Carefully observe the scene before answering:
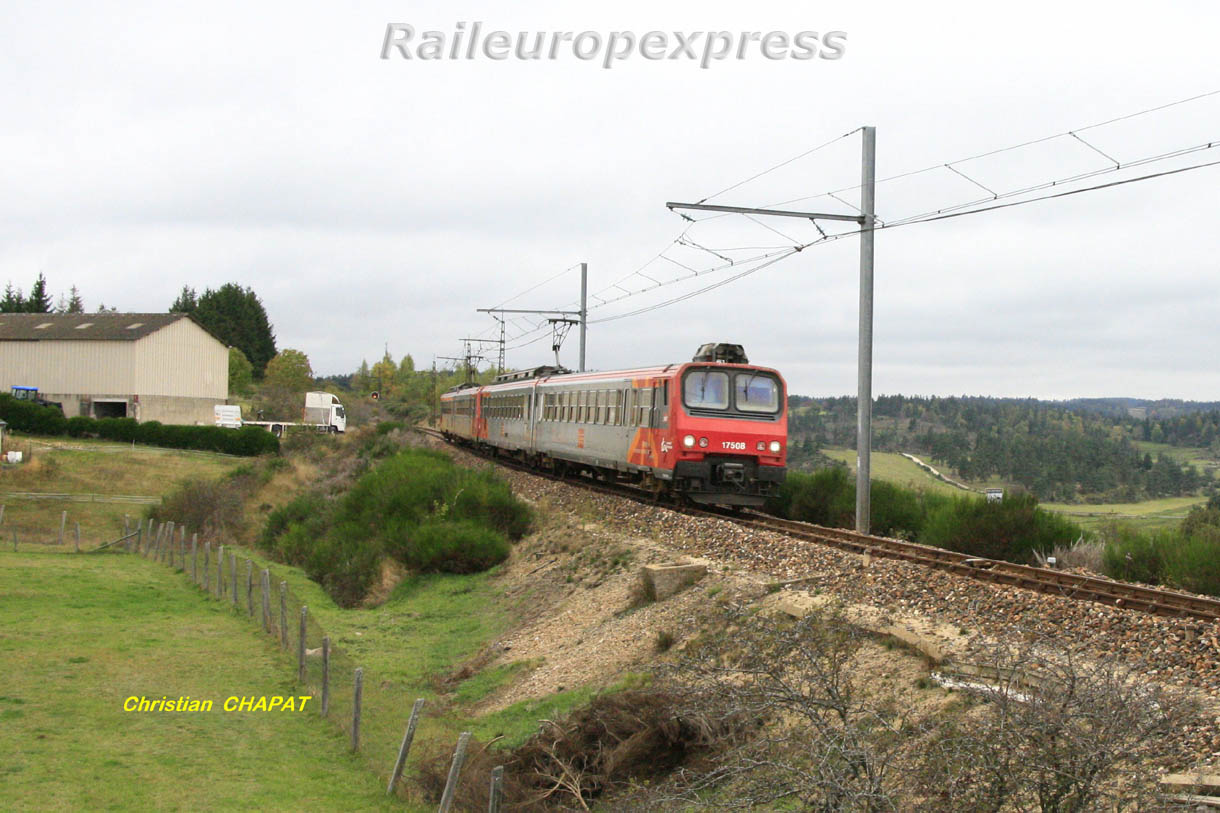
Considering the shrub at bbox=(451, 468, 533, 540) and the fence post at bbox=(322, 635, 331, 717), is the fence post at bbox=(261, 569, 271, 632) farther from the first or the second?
the shrub at bbox=(451, 468, 533, 540)

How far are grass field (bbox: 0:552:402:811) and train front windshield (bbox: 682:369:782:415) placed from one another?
339 inches

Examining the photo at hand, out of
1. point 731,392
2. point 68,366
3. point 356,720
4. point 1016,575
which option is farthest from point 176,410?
point 1016,575

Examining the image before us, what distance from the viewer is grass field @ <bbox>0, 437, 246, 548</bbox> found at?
121ft

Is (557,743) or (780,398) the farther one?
(780,398)

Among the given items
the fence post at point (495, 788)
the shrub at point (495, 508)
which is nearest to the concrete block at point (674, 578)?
the fence post at point (495, 788)

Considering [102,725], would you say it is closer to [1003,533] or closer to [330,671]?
[330,671]

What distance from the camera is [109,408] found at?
204 ft

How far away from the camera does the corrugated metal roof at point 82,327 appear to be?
62.1 m

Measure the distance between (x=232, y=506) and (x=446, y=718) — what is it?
27.7m

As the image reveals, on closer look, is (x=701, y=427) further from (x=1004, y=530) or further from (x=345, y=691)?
(x=345, y=691)

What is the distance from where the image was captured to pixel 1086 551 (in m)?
14.9

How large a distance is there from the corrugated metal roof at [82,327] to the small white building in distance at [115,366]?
0.20ft

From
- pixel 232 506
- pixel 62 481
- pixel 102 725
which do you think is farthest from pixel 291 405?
pixel 102 725

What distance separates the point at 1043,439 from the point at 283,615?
49.3 meters
